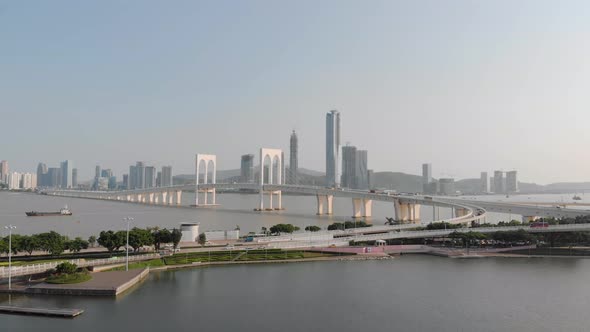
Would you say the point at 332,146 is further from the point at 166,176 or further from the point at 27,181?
the point at 27,181

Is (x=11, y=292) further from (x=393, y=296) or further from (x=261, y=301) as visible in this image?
(x=393, y=296)

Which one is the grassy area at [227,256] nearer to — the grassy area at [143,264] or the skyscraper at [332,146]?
the grassy area at [143,264]

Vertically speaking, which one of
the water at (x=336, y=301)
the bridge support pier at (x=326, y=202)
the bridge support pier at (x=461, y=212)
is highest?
the bridge support pier at (x=326, y=202)

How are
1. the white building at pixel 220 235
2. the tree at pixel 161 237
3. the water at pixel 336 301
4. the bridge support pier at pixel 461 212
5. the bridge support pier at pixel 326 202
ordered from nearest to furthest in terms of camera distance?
the water at pixel 336 301 < the tree at pixel 161 237 < the white building at pixel 220 235 < the bridge support pier at pixel 461 212 < the bridge support pier at pixel 326 202

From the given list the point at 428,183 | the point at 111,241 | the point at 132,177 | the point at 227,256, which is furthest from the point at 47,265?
the point at 132,177

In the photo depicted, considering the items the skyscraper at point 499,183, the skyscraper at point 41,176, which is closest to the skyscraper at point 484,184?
the skyscraper at point 499,183

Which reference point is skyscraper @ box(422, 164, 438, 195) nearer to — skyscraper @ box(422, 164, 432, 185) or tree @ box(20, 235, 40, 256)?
skyscraper @ box(422, 164, 432, 185)

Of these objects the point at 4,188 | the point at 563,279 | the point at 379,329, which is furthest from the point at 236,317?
the point at 4,188
